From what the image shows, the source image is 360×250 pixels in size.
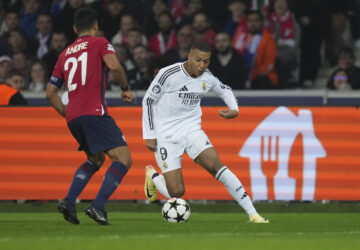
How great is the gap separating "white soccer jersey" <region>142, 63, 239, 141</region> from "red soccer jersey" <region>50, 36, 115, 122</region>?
939mm

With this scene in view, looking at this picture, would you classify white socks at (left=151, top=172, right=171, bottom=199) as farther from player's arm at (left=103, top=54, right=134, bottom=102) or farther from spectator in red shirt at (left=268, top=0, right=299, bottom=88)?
spectator in red shirt at (left=268, top=0, right=299, bottom=88)

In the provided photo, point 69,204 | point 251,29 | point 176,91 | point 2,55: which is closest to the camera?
point 69,204

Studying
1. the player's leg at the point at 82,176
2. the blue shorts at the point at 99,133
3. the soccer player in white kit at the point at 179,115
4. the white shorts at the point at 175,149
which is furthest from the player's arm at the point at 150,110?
the blue shorts at the point at 99,133

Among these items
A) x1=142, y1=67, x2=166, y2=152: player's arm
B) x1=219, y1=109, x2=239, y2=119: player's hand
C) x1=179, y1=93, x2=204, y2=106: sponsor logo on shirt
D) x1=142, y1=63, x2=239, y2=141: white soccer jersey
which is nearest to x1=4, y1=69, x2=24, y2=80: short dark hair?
x1=142, y1=63, x2=239, y2=141: white soccer jersey

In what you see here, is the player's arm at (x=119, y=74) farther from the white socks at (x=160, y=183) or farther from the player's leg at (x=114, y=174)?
the white socks at (x=160, y=183)

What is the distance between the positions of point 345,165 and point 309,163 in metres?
0.48

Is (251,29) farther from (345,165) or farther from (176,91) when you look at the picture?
(176,91)

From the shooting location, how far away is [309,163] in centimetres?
1362

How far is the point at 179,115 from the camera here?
427 inches

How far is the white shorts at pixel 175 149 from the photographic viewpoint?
10.7 metres

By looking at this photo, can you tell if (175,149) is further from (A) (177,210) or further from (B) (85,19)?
(B) (85,19)

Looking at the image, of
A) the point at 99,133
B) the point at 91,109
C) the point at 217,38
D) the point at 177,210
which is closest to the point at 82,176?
the point at 99,133

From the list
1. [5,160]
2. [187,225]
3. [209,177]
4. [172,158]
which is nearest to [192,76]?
[172,158]

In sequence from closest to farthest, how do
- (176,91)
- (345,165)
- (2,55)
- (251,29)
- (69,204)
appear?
1. (69,204)
2. (176,91)
3. (345,165)
4. (251,29)
5. (2,55)
